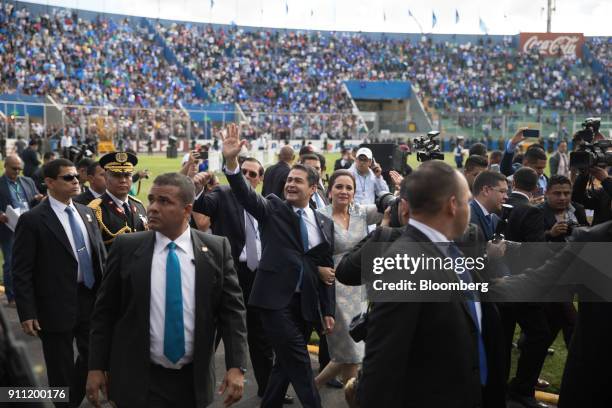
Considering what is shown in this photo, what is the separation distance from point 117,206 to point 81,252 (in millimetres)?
674

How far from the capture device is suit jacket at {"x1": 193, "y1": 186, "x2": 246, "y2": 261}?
611cm

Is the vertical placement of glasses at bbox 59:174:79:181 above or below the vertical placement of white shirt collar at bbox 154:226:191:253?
above

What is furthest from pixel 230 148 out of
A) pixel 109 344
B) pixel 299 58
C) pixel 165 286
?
pixel 299 58

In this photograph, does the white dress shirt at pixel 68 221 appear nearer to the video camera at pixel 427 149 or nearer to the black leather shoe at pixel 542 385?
the video camera at pixel 427 149

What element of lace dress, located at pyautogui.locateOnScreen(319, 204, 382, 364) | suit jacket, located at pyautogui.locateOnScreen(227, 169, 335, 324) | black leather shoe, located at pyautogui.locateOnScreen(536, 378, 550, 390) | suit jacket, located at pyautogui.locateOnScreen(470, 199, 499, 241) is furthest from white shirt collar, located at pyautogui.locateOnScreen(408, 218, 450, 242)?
black leather shoe, located at pyautogui.locateOnScreen(536, 378, 550, 390)

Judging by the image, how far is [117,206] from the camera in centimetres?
569

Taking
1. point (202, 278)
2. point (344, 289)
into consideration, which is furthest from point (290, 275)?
point (202, 278)

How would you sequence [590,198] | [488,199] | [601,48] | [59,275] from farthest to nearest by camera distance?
1. [601,48]
2. [590,198]
3. [488,199]
4. [59,275]

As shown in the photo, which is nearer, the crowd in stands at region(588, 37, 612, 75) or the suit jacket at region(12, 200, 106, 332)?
the suit jacket at region(12, 200, 106, 332)

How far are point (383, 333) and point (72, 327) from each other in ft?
10.6

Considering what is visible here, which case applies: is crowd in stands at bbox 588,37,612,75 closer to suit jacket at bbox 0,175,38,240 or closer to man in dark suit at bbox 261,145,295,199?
man in dark suit at bbox 261,145,295,199

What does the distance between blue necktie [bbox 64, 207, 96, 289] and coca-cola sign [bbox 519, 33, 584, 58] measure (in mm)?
65898

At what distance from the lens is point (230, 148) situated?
15.0ft

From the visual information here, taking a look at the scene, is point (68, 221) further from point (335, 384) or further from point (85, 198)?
point (335, 384)
